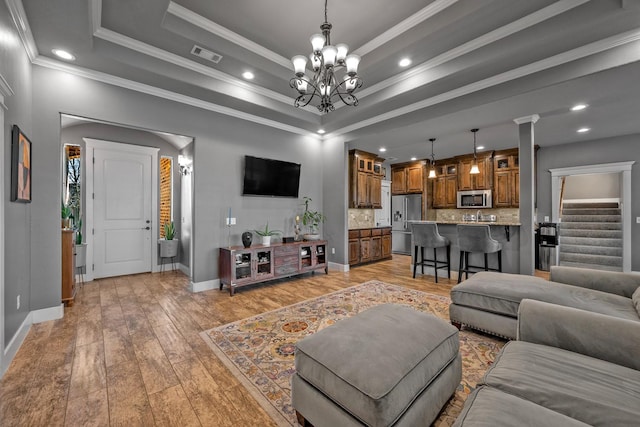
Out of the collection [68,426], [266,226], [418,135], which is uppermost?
[418,135]

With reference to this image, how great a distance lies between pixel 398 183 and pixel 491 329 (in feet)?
20.2

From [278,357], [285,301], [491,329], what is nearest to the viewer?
[278,357]

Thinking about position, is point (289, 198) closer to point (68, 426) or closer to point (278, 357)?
point (278, 357)

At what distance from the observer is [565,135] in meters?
5.34

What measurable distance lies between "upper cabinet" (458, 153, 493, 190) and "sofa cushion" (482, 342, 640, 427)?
20.6 ft

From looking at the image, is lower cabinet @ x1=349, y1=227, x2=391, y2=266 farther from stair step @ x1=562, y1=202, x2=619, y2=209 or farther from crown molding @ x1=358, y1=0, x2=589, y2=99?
stair step @ x1=562, y1=202, x2=619, y2=209

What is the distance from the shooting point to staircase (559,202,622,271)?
5.87m

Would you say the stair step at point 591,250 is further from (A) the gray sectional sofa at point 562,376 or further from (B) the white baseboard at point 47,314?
(B) the white baseboard at point 47,314

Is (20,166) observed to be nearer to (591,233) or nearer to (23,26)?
(23,26)

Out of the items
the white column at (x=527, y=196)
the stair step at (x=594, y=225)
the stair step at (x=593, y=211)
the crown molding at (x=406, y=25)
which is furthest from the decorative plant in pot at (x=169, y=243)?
the stair step at (x=593, y=211)

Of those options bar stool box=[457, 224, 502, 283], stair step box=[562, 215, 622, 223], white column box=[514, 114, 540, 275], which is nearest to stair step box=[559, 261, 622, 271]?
stair step box=[562, 215, 622, 223]

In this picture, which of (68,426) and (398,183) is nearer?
(68,426)

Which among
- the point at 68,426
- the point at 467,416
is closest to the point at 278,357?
the point at 68,426

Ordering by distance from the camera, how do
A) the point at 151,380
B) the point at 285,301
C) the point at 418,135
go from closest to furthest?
the point at 151,380 < the point at 285,301 < the point at 418,135
